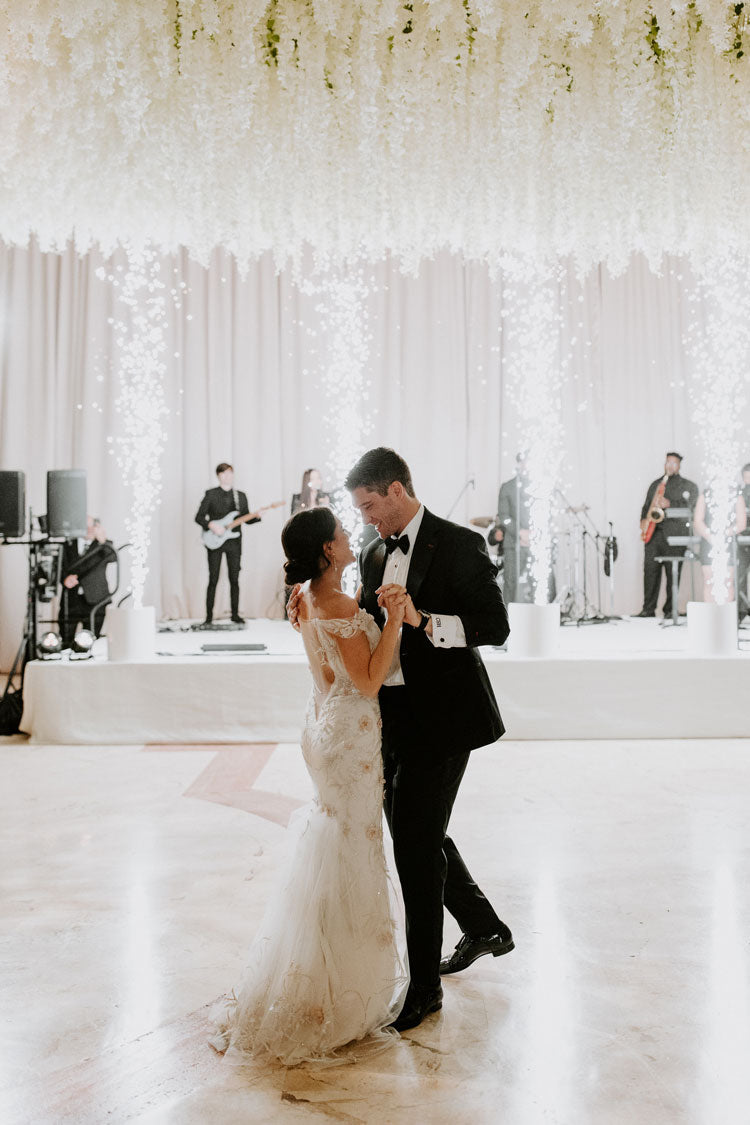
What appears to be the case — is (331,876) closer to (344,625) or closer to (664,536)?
(344,625)

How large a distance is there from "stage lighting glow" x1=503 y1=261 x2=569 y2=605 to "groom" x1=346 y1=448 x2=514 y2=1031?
7.93m

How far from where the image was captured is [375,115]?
6430 millimetres

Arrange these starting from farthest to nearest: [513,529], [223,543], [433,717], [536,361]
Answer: [536,361] → [223,543] → [513,529] → [433,717]

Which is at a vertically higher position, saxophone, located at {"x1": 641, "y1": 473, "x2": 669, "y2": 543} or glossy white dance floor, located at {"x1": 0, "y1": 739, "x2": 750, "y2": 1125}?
saxophone, located at {"x1": 641, "y1": 473, "x2": 669, "y2": 543}

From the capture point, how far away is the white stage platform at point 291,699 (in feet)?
17.2

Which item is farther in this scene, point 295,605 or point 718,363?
point 718,363

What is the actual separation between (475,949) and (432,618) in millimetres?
916

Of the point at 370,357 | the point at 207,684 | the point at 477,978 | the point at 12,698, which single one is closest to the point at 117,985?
the point at 477,978

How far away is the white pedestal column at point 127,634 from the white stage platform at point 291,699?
137mm

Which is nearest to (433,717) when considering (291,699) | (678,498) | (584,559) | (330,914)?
(330,914)

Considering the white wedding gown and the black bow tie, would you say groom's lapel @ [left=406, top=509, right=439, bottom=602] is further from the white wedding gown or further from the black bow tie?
the white wedding gown

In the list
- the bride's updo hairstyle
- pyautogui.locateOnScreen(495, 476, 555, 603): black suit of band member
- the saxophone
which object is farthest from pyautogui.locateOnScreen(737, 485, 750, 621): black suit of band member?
the bride's updo hairstyle

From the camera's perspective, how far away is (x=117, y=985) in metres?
2.30

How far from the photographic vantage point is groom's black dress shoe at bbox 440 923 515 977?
2.36 m
